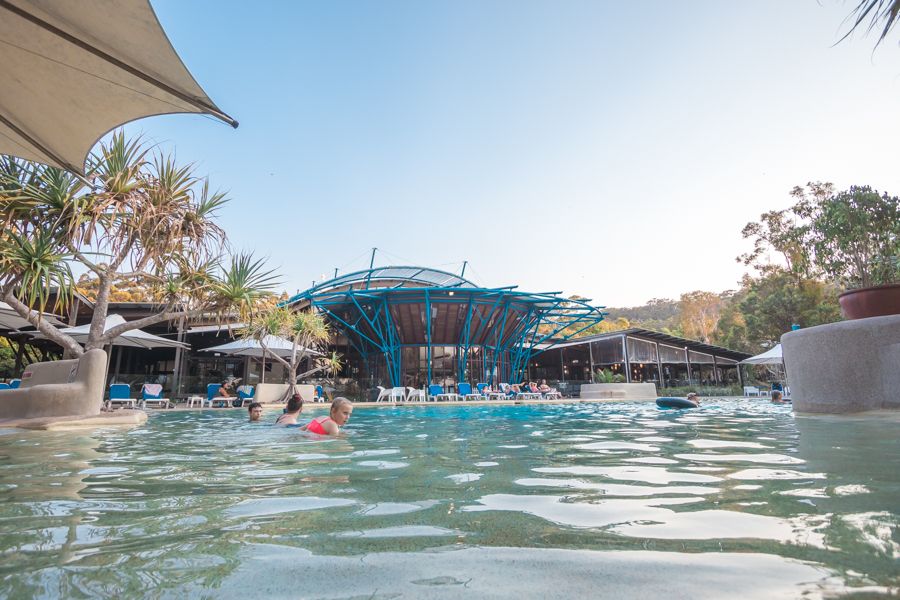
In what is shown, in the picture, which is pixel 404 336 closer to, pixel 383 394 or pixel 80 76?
pixel 383 394

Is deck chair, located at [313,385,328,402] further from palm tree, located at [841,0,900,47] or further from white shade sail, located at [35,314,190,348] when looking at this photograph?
palm tree, located at [841,0,900,47]

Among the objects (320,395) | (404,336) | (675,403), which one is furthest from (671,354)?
(320,395)

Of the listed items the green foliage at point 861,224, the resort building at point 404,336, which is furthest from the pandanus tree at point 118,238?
the green foliage at point 861,224

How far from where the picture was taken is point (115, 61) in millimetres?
4000

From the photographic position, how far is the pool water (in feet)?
3.93

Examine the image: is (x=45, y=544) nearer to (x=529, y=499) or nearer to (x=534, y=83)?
(x=529, y=499)

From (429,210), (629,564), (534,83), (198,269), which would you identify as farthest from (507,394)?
(629,564)

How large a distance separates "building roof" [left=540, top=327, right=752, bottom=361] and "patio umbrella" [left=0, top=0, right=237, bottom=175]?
28.1 meters

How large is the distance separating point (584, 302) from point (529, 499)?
2153cm

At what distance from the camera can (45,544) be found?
157 cm

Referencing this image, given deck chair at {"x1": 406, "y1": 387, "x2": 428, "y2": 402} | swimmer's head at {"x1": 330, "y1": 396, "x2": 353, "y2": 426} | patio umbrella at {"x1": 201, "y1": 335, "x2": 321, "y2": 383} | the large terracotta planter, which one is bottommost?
deck chair at {"x1": 406, "y1": 387, "x2": 428, "y2": 402}

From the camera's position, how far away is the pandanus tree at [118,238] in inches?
287

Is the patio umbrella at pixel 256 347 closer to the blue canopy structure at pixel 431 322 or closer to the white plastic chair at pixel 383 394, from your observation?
the white plastic chair at pixel 383 394

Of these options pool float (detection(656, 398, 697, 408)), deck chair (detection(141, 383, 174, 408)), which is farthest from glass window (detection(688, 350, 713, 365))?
deck chair (detection(141, 383, 174, 408))
